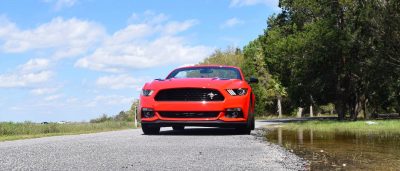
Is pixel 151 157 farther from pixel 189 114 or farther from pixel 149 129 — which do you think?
pixel 149 129

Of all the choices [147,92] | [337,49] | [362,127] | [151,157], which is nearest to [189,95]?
[147,92]

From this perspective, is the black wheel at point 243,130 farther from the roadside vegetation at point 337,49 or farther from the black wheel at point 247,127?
the roadside vegetation at point 337,49

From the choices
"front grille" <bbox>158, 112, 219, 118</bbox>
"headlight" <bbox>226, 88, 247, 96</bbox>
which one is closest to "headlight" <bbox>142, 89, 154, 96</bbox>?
"front grille" <bbox>158, 112, 219, 118</bbox>

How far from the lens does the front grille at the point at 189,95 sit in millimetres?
9995

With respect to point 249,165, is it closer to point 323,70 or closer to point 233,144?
point 233,144

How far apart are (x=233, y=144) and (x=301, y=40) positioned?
2505 centimetres

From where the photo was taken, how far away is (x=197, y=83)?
10.1 metres

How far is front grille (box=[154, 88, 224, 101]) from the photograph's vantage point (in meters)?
10.00

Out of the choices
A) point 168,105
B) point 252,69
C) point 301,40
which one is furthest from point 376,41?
point 252,69

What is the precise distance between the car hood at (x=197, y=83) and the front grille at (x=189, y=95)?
8cm

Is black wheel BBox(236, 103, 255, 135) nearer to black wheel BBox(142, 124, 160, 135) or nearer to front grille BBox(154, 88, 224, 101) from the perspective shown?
front grille BBox(154, 88, 224, 101)

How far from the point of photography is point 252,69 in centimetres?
6041

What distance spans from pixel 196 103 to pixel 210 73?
5.19ft

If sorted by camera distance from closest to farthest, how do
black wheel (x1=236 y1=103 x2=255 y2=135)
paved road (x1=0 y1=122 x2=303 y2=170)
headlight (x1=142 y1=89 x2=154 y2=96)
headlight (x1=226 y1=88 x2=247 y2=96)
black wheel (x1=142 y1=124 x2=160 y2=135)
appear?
paved road (x1=0 y1=122 x2=303 y2=170) → headlight (x1=226 y1=88 x2=247 y2=96) → headlight (x1=142 y1=89 x2=154 y2=96) → black wheel (x1=236 y1=103 x2=255 y2=135) → black wheel (x1=142 y1=124 x2=160 y2=135)
